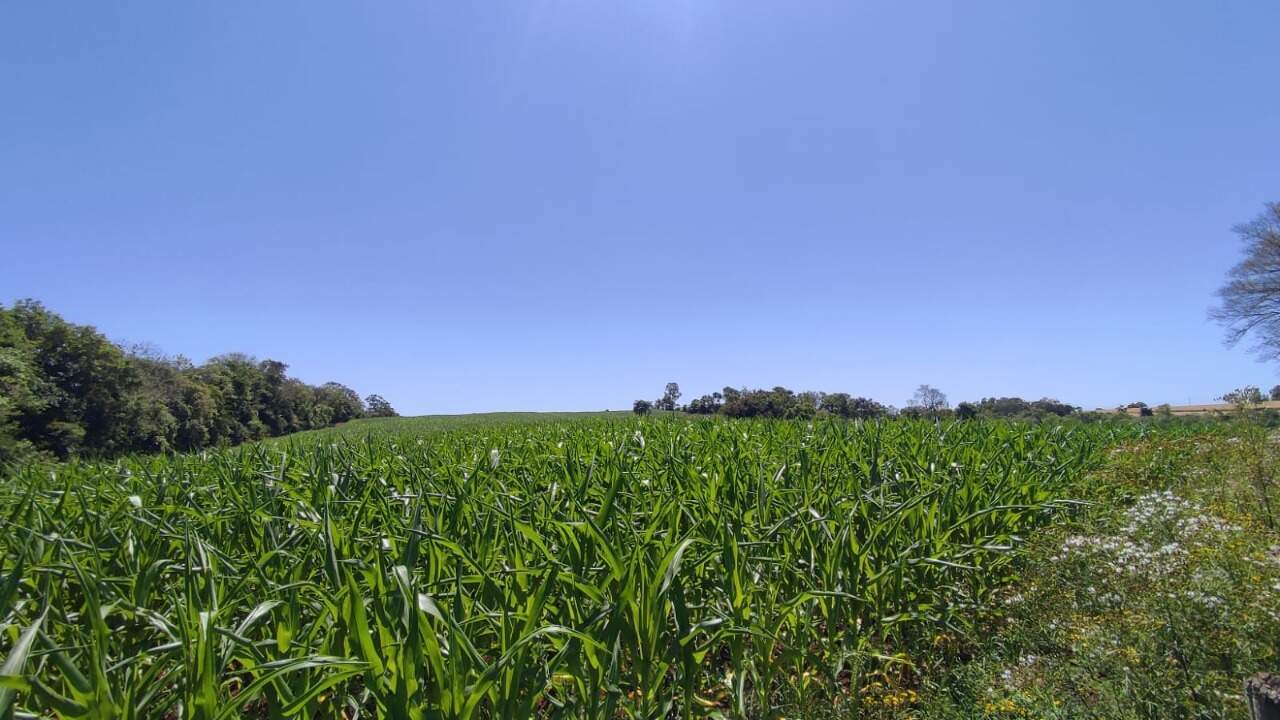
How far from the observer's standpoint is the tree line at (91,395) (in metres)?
25.1

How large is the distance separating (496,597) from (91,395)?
146ft

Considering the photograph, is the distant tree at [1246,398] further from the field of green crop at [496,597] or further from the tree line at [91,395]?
the tree line at [91,395]

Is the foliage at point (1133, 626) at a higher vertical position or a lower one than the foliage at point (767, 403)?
lower

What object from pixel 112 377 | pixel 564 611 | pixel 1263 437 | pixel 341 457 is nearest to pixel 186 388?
pixel 112 377

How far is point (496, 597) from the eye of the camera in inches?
68.4

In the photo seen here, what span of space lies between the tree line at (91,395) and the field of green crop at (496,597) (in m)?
16.0

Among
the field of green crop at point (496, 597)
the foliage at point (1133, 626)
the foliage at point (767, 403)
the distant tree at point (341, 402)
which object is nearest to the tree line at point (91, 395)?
the field of green crop at point (496, 597)

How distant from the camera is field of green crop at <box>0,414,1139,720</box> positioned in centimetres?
128

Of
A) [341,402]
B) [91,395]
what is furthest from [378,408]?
[91,395]

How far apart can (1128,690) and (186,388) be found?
5670 centimetres

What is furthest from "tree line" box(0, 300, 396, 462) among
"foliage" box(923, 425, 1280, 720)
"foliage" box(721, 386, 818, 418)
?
"foliage" box(721, 386, 818, 418)

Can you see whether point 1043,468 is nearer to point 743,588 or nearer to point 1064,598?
point 1064,598

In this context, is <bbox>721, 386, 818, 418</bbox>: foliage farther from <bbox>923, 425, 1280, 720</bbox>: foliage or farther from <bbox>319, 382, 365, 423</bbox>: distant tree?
<bbox>319, 382, 365, 423</bbox>: distant tree

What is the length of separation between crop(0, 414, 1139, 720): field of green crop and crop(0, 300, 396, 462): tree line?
52.6ft
